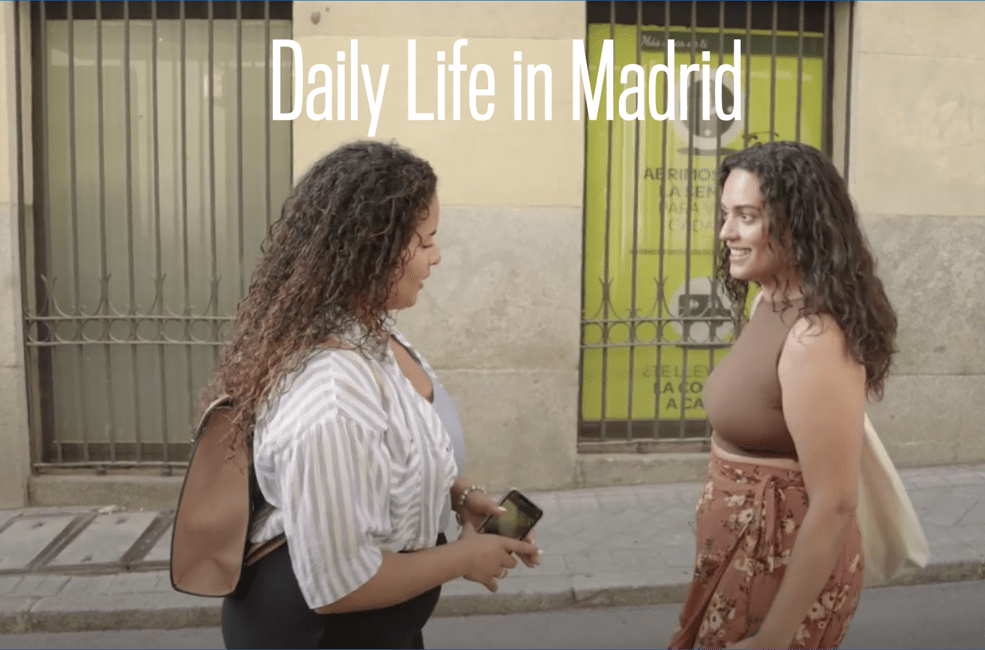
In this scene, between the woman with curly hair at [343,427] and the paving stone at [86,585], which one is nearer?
the woman with curly hair at [343,427]

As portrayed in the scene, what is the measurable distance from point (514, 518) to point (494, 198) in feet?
14.4

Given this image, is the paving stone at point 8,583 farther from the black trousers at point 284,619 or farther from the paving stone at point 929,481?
the paving stone at point 929,481

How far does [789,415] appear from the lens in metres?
1.97

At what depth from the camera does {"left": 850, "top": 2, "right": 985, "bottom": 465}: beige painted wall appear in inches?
257

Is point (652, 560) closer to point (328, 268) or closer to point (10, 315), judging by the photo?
point (328, 268)

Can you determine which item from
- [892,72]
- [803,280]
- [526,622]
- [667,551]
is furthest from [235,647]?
[892,72]

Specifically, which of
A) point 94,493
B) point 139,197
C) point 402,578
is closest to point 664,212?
point 139,197

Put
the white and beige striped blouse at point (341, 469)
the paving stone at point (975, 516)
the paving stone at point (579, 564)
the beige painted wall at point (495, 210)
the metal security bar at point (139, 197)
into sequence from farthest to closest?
the metal security bar at point (139, 197), the beige painted wall at point (495, 210), the paving stone at point (975, 516), the paving stone at point (579, 564), the white and beige striped blouse at point (341, 469)

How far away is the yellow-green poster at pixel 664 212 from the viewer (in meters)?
6.69

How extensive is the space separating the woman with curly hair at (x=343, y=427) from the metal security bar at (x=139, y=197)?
4788 millimetres

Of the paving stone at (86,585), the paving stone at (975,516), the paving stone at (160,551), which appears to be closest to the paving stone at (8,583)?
the paving stone at (86,585)

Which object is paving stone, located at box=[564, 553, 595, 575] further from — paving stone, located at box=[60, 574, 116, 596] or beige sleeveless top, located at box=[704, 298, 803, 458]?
beige sleeveless top, located at box=[704, 298, 803, 458]

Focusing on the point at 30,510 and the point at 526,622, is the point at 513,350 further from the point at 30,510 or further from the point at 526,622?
the point at 30,510

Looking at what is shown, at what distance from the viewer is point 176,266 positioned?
6.59 meters
